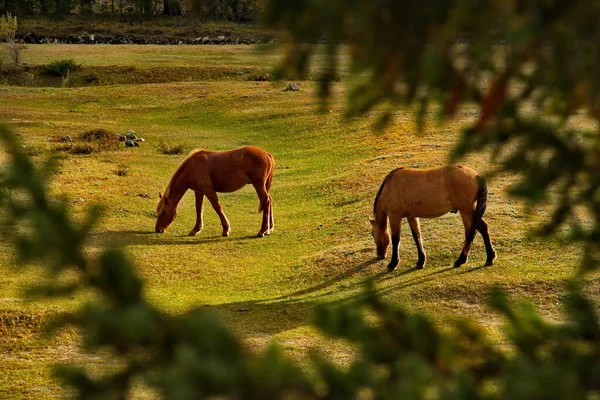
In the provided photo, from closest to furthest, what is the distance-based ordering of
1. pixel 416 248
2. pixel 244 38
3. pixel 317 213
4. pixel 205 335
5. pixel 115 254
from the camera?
pixel 205 335, pixel 115 254, pixel 416 248, pixel 317 213, pixel 244 38

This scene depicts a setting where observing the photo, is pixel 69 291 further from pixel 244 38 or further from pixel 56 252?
pixel 244 38

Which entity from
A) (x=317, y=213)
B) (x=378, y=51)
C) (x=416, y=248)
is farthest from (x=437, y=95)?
(x=317, y=213)

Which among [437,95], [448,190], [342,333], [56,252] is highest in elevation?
[437,95]

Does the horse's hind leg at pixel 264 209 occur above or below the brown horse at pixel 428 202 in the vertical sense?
below

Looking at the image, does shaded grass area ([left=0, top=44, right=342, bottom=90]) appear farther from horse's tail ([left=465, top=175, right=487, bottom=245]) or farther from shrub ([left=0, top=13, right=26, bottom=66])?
horse's tail ([left=465, top=175, right=487, bottom=245])

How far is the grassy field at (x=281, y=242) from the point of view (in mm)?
11367

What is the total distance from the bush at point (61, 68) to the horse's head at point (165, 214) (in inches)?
1344

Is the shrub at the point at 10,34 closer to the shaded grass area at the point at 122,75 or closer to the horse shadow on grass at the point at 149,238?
the shaded grass area at the point at 122,75

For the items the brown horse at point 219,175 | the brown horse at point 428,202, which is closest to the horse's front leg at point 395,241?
the brown horse at point 428,202

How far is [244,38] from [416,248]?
6705cm

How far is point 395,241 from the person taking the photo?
555 inches

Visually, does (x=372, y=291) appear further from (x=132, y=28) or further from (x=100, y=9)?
(x=100, y=9)

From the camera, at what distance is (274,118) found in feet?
113

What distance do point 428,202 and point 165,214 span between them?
6159 millimetres
